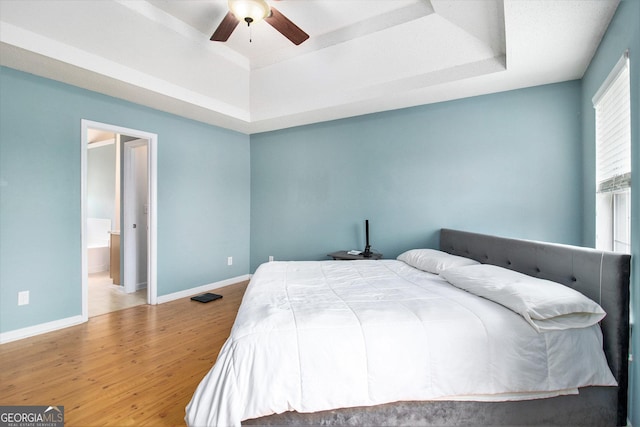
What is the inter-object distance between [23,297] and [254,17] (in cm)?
319

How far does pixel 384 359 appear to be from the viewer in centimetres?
133

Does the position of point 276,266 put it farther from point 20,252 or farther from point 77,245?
point 20,252

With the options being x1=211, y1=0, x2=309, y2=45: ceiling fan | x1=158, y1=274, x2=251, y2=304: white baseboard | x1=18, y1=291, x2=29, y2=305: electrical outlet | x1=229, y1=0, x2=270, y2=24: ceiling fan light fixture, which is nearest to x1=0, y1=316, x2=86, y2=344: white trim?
x1=18, y1=291, x2=29, y2=305: electrical outlet

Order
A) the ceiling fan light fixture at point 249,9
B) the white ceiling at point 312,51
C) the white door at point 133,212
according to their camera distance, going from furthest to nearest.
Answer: the white door at point 133,212 < the white ceiling at point 312,51 < the ceiling fan light fixture at point 249,9

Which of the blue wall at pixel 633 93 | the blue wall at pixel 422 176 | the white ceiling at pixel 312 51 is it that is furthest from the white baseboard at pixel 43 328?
the blue wall at pixel 633 93

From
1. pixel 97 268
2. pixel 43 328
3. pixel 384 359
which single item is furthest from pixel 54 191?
pixel 384 359

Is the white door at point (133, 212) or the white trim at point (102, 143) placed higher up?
the white trim at point (102, 143)

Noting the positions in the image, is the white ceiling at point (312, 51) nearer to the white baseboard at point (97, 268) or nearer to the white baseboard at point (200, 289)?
the white baseboard at point (200, 289)

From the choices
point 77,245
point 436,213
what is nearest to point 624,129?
point 436,213

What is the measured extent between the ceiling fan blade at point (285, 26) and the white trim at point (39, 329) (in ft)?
11.1

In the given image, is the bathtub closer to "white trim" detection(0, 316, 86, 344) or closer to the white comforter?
"white trim" detection(0, 316, 86, 344)

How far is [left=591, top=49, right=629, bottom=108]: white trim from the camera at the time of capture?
1.62m

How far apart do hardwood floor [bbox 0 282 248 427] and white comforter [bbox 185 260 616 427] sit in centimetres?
71

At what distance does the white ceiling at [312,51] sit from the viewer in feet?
7.21
